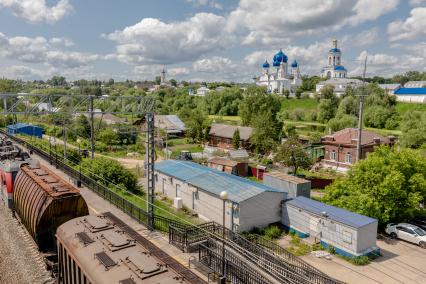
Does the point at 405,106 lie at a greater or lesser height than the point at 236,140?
greater

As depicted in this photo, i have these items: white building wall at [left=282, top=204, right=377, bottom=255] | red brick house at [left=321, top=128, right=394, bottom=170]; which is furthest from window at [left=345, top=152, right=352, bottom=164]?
white building wall at [left=282, top=204, right=377, bottom=255]

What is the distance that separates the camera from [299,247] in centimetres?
2292

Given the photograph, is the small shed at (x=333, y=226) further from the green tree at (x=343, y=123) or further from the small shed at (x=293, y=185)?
the green tree at (x=343, y=123)

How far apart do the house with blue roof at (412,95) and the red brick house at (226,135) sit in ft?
208

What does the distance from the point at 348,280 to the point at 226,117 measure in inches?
3449

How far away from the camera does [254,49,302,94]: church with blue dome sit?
5945 inches

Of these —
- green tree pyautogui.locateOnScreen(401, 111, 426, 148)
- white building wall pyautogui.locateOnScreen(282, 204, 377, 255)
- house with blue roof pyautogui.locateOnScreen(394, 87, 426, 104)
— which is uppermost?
house with blue roof pyautogui.locateOnScreen(394, 87, 426, 104)

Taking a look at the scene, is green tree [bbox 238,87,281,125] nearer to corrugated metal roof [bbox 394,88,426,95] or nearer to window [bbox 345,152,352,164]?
window [bbox 345,152,352,164]

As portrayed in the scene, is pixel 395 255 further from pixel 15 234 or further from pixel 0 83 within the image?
pixel 0 83

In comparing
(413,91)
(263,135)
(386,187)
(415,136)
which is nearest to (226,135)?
(263,135)

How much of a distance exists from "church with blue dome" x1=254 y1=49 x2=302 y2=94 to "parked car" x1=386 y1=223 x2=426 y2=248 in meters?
127

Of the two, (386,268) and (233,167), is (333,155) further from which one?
(386,268)

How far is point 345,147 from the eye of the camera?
45.5 meters

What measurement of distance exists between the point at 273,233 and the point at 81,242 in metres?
16.3
